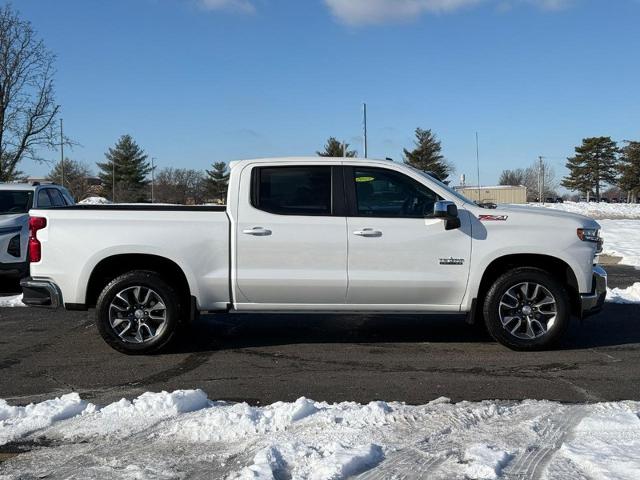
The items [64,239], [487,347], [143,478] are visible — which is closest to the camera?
[143,478]

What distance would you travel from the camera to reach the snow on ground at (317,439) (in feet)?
11.8

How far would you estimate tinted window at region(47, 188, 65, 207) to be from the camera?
12477 mm

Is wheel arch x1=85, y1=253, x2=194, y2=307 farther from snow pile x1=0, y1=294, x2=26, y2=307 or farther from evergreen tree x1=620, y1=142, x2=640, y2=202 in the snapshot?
evergreen tree x1=620, y1=142, x2=640, y2=202

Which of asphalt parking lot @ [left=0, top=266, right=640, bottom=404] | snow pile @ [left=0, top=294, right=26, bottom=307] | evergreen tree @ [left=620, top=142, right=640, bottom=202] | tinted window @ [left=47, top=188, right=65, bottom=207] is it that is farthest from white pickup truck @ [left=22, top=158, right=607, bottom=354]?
evergreen tree @ [left=620, top=142, right=640, bottom=202]

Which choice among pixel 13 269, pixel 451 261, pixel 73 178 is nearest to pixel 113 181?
pixel 73 178

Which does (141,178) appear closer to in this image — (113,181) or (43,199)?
(113,181)

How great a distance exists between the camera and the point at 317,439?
3.98 meters

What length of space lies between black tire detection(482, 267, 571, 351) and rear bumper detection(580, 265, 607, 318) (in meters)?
0.17

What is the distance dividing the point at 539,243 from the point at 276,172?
2737 mm

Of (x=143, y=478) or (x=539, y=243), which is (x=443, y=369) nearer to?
(x=539, y=243)

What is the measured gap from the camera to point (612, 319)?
26.2ft

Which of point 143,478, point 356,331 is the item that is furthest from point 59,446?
point 356,331

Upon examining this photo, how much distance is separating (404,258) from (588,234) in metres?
1.88

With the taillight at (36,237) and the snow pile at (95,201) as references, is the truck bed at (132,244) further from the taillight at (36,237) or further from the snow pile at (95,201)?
the snow pile at (95,201)
